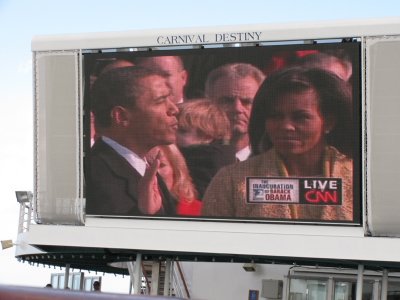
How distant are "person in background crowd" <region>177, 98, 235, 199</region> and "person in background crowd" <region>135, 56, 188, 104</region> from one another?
1.14 feet

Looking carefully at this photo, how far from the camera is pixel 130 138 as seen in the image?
23.1 meters

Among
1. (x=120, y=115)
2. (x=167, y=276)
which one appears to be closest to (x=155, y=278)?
(x=167, y=276)

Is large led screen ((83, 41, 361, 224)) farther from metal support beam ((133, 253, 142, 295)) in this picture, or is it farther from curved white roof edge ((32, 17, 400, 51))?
metal support beam ((133, 253, 142, 295))

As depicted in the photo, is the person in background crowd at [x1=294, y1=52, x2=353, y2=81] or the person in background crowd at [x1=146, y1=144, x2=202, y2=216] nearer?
the person in background crowd at [x1=294, y1=52, x2=353, y2=81]

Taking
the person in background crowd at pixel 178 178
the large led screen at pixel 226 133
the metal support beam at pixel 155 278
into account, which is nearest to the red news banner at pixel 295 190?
the large led screen at pixel 226 133

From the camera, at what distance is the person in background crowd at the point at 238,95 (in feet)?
73.0

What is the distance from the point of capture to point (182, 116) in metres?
22.8

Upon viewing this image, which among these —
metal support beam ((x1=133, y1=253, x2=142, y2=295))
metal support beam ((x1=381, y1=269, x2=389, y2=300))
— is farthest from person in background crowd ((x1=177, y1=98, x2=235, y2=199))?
metal support beam ((x1=381, y1=269, x2=389, y2=300))

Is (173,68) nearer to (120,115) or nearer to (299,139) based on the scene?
(120,115)

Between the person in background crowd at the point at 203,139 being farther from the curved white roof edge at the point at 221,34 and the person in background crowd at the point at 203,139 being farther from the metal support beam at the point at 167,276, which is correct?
the metal support beam at the point at 167,276

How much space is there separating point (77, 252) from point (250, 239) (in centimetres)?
508

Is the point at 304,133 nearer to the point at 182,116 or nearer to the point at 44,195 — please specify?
the point at 182,116

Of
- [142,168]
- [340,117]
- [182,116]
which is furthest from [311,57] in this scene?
[142,168]

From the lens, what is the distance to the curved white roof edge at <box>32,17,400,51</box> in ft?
71.1
